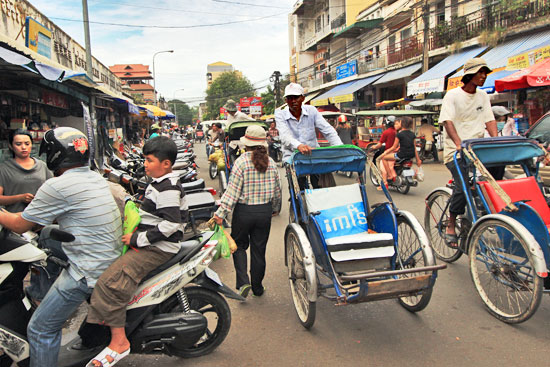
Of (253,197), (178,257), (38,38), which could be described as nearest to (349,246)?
(253,197)

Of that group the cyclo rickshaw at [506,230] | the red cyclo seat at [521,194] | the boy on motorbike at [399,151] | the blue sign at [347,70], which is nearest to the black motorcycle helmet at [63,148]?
the cyclo rickshaw at [506,230]

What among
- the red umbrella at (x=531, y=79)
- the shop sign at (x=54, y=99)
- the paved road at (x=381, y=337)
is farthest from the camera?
the shop sign at (x=54, y=99)

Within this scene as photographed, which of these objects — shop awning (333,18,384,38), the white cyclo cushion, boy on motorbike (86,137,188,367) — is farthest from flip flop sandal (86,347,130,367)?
shop awning (333,18,384,38)

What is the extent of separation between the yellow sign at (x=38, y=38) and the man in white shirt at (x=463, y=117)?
410 inches

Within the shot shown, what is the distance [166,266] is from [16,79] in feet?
22.7

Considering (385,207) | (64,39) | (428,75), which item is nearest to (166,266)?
(385,207)

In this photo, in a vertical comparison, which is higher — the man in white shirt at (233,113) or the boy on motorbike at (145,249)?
the man in white shirt at (233,113)

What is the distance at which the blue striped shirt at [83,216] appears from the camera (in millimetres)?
2307

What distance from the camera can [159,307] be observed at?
2.71 m

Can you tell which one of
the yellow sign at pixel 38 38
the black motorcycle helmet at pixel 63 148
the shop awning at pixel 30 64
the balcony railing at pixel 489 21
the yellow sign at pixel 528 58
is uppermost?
the balcony railing at pixel 489 21

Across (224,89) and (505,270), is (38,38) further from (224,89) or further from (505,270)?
(224,89)

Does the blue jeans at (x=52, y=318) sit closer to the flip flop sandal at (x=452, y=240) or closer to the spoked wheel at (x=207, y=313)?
the spoked wheel at (x=207, y=313)

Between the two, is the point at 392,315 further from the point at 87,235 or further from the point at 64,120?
the point at 64,120

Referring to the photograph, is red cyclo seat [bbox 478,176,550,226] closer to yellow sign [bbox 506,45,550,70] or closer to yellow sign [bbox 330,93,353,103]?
yellow sign [bbox 506,45,550,70]
